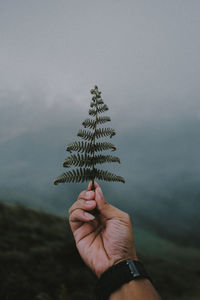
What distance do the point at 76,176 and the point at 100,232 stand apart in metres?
1.70

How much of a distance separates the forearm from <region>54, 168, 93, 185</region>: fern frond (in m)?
1.98

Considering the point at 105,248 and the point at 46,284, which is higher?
the point at 105,248

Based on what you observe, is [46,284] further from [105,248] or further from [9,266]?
[105,248]

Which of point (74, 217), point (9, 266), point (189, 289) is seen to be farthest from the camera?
point (189, 289)

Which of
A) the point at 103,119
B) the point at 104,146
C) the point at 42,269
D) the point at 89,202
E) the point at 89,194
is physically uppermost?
the point at 103,119

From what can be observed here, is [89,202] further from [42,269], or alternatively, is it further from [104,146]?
[42,269]

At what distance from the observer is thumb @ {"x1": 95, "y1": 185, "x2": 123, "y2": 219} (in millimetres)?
3826

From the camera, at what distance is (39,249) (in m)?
15.1

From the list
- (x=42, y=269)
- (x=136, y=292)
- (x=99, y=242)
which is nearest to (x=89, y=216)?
(x=99, y=242)

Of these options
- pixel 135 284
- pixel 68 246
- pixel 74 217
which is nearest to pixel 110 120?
pixel 74 217

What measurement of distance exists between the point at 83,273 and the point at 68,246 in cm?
325

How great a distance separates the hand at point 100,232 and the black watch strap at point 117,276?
0.20 meters

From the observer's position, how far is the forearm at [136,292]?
3.18m

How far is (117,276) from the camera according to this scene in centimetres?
338
